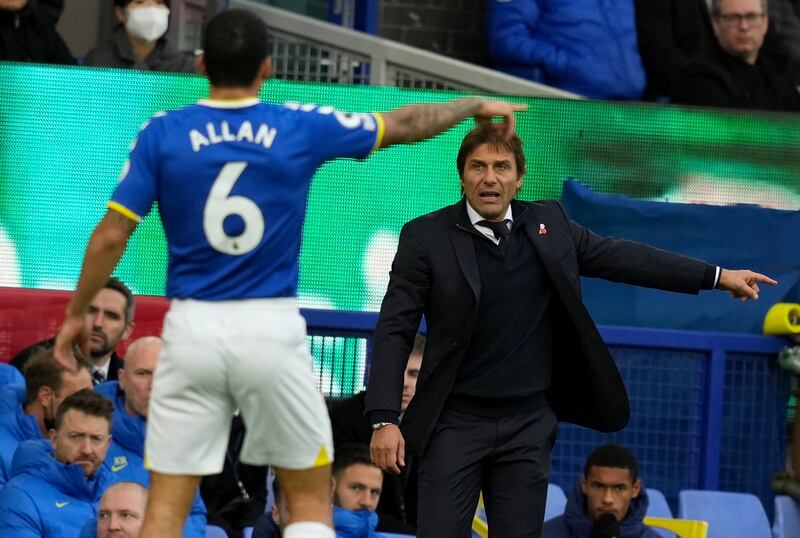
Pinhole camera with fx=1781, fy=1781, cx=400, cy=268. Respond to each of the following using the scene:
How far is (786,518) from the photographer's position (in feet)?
30.5

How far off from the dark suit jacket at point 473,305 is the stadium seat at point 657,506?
2540mm

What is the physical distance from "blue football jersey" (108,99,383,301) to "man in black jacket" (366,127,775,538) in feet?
3.70

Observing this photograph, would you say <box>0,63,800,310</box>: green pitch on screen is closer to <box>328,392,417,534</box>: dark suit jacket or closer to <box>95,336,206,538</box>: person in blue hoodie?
<box>328,392,417,534</box>: dark suit jacket

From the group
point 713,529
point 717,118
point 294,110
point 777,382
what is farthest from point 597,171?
point 294,110

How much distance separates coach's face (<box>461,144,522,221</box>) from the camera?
6516 millimetres

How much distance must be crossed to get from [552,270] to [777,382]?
11.7 feet

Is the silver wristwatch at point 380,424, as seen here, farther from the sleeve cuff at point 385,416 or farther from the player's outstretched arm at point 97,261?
the player's outstretched arm at point 97,261

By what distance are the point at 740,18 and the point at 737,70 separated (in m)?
0.35

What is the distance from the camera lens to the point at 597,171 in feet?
33.1

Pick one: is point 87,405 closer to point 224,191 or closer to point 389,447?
point 389,447

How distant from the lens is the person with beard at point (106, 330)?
877cm

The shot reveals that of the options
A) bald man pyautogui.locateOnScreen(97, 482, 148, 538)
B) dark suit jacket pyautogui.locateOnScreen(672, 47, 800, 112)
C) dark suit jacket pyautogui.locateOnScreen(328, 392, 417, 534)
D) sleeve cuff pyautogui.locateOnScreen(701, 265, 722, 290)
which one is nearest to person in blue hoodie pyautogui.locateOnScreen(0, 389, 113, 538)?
bald man pyautogui.locateOnScreen(97, 482, 148, 538)

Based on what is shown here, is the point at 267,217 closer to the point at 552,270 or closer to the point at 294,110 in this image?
the point at 294,110

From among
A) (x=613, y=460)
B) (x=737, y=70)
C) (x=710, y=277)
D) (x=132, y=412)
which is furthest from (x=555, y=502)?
(x=737, y=70)
